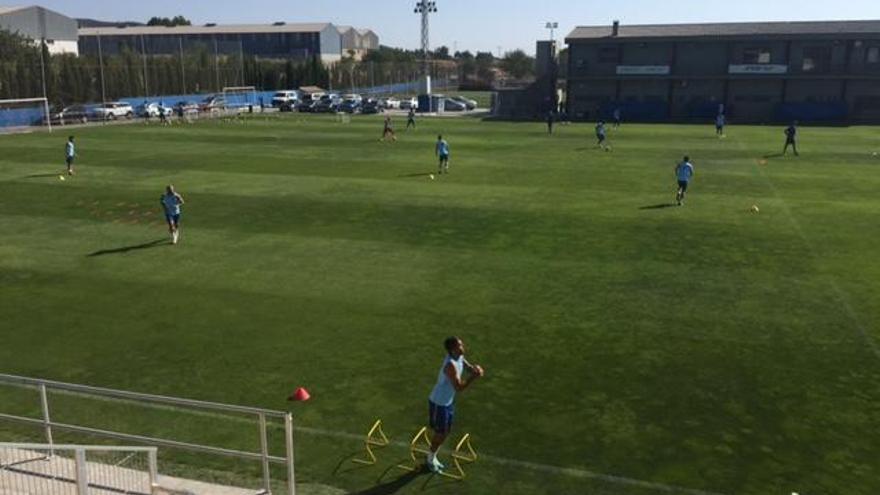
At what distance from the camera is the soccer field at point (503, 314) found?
997 cm

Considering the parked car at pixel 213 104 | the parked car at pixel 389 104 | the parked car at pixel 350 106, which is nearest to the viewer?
the parked car at pixel 213 104

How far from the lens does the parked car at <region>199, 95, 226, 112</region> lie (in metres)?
72.3

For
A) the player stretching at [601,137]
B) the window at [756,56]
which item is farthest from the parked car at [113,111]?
the window at [756,56]

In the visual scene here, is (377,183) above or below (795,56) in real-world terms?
below

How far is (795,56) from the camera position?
64188 millimetres

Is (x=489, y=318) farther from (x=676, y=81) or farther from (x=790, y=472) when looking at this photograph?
(x=676, y=81)

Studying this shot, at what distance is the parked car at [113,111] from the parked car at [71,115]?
2.57 feet

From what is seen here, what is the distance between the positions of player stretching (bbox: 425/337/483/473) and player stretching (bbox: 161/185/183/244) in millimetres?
13463

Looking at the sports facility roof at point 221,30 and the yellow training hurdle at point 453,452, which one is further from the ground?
the sports facility roof at point 221,30

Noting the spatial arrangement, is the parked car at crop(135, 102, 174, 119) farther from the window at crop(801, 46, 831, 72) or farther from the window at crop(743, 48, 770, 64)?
the window at crop(801, 46, 831, 72)

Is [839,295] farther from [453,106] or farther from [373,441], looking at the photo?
[453,106]

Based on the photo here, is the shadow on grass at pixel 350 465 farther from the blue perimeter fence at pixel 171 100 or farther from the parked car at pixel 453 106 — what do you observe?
the parked car at pixel 453 106

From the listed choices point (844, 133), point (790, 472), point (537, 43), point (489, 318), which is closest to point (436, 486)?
point (790, 472)

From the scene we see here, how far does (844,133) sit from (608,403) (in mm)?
50444
